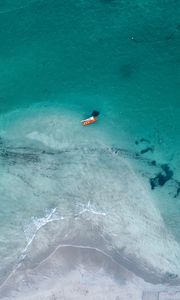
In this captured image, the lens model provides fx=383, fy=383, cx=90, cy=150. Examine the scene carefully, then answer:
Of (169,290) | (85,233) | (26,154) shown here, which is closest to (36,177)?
(26,154)

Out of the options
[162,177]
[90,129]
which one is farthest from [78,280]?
[90,129]

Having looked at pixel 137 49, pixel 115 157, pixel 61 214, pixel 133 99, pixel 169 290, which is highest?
pixel 137 49

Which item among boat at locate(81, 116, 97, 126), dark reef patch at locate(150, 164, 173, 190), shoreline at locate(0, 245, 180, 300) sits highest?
boat at locate(81, 116, 97, 126)

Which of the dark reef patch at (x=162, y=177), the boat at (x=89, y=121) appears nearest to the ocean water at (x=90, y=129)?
the dark reef patch at (x=162, y=177)

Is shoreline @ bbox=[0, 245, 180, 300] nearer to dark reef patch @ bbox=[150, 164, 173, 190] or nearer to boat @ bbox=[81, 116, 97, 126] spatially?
dark reef patch @ bbox=[150, 164, 173, 190]

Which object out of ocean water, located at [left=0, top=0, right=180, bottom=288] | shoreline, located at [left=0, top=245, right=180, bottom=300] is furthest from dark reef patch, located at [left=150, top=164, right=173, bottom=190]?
shoreline, located at [left=0, top=245, right=180, bottom=300]

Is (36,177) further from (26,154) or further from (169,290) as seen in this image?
(169,290)

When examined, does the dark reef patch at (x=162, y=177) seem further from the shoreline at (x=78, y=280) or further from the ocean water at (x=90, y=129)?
the shoreline at (x=78, y=280)

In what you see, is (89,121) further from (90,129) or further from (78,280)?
(78,280)
